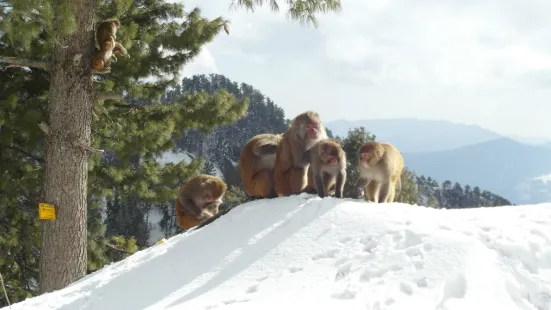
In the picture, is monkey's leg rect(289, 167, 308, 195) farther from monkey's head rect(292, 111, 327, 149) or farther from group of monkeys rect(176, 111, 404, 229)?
monkey's head rect(292, 111, 327, 149)

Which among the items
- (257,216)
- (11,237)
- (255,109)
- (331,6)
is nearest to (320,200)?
(257,216)

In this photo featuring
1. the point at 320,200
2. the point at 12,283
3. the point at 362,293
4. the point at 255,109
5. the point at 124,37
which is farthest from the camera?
the point at 255,109

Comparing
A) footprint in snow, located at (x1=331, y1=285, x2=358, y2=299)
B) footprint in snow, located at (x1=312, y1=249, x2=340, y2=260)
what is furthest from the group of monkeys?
footprint in snow, located at (x1=331, y1=285, x2=358, y2=299)

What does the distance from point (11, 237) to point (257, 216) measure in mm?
8413

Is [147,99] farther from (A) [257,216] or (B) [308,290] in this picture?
(B) [308,290]

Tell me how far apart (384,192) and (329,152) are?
42.6 inches

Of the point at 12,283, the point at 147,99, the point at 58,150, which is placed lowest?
the point at 12,283

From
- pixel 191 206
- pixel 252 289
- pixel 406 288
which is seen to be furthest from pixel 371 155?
pixel 191 206

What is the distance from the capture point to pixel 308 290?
4.37 m

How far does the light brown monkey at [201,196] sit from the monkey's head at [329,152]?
3447 millimetres

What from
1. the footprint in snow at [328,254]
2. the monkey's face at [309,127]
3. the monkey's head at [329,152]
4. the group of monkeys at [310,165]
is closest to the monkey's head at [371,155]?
the group of monkeys at [310,165]

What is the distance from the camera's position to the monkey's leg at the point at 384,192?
256 inches

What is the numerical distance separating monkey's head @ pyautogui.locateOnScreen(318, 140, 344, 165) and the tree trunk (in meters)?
4.69

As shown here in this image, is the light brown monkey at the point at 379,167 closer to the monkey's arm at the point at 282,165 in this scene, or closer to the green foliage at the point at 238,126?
the monkey's arm at the point at 282,165
